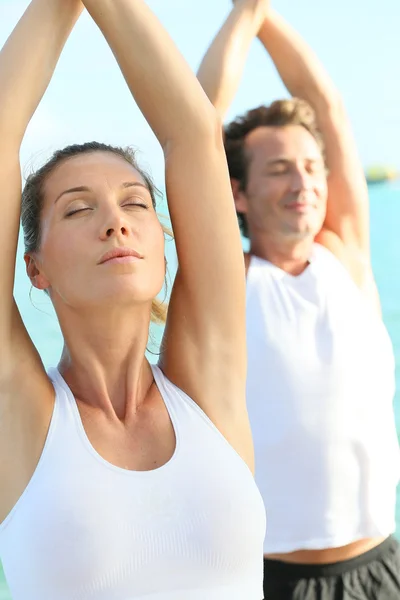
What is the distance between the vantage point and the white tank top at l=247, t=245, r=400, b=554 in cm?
196

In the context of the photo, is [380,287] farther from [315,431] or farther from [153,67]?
[153,67]

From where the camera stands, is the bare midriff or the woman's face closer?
the woman's face

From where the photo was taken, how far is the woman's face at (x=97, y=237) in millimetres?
1294

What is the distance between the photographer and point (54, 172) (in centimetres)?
141

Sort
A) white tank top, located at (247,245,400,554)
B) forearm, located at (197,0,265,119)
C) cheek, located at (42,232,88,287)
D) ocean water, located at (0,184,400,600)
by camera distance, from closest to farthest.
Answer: cheek, located at (42,232,88,287)
white tank top, located at (247,245,400,554)
forearm, located at (197,0,265,119)
ocean water, located at (0,184,400,600)

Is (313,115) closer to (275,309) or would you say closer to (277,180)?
(277,180)

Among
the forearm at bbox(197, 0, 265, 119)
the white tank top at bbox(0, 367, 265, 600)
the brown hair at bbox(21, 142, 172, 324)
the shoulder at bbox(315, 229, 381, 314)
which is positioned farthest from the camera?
the shoulder at bbox(315, 229, 381, 314)

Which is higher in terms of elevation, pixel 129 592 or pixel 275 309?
pixel 275 309

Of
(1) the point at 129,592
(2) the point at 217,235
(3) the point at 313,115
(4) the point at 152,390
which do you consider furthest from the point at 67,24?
(3) the point at 313,115

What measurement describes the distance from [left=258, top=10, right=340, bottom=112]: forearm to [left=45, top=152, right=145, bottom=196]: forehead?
1.07m

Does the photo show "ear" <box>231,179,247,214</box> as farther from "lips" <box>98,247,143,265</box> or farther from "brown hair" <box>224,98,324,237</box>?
"lips" <box>98,247,143,265</box>

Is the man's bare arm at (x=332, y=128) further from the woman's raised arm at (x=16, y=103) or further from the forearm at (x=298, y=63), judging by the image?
the woman's raised arm at (x=16, y=103)

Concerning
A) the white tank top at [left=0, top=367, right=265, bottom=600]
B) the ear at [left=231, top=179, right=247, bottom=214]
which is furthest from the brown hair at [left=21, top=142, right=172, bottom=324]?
the ear at [left=231, top=179, right=247, bottom=214]

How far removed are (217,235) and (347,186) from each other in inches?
38.9
